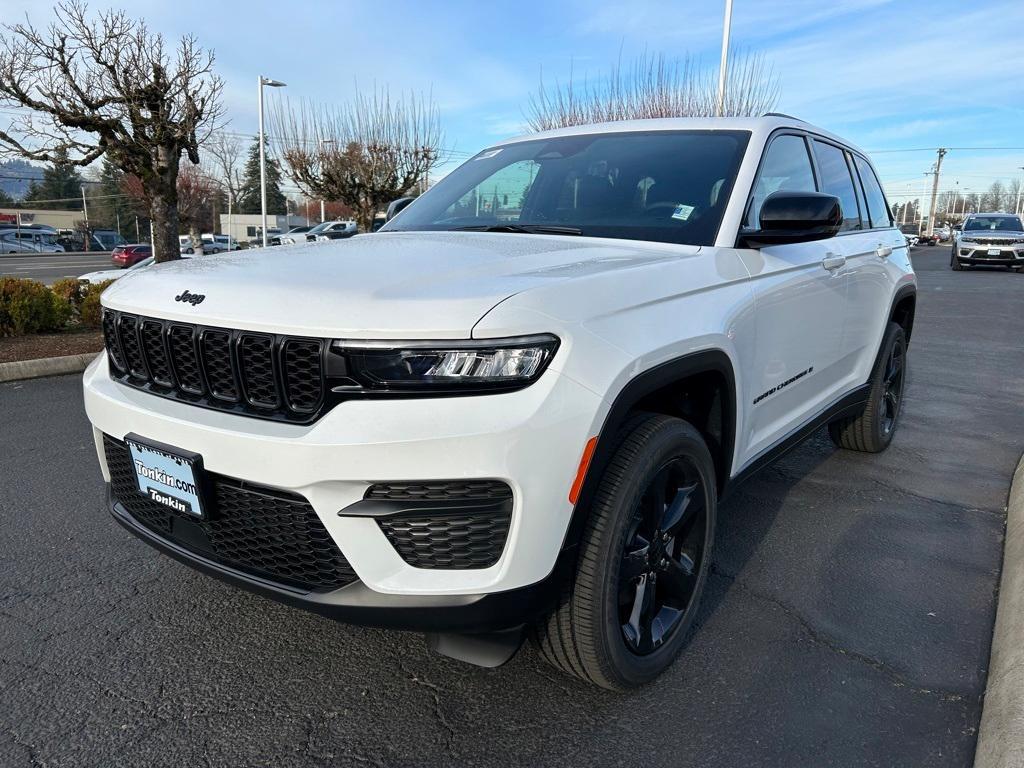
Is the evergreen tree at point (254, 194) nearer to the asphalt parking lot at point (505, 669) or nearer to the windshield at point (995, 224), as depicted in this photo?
the windshield at point (995, 224)

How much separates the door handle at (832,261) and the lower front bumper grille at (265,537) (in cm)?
249

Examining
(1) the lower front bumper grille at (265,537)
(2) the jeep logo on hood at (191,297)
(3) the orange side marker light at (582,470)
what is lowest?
(1) the lower front bumper grille at (265,537)

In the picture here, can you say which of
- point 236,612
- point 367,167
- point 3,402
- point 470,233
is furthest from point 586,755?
point 367,167

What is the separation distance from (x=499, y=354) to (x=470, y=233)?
4.34 ft

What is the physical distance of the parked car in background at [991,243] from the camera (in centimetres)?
2223

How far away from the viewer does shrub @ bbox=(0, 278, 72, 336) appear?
26.0 ft

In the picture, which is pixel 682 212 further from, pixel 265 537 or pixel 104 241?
pixel 104 241

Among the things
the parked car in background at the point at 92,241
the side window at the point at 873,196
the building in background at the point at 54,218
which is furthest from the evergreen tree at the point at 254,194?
the side window at the point at 873,196

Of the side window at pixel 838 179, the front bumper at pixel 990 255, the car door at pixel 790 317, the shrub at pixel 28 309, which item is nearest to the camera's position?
the car door at pixel 790 317

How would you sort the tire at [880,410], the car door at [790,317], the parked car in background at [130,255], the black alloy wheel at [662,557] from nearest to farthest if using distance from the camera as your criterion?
the black alloy wheel at [662,557] < the car door at [790,317] < the tire at [880,410] < the parked car in background at [130,255]

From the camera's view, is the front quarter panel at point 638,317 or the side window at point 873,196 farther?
the side window at point 873,196

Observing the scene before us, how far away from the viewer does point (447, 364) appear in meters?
1.72

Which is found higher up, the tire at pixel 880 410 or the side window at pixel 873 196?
the side window at pixel 873 196

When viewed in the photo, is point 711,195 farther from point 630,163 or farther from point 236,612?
point 236,612
